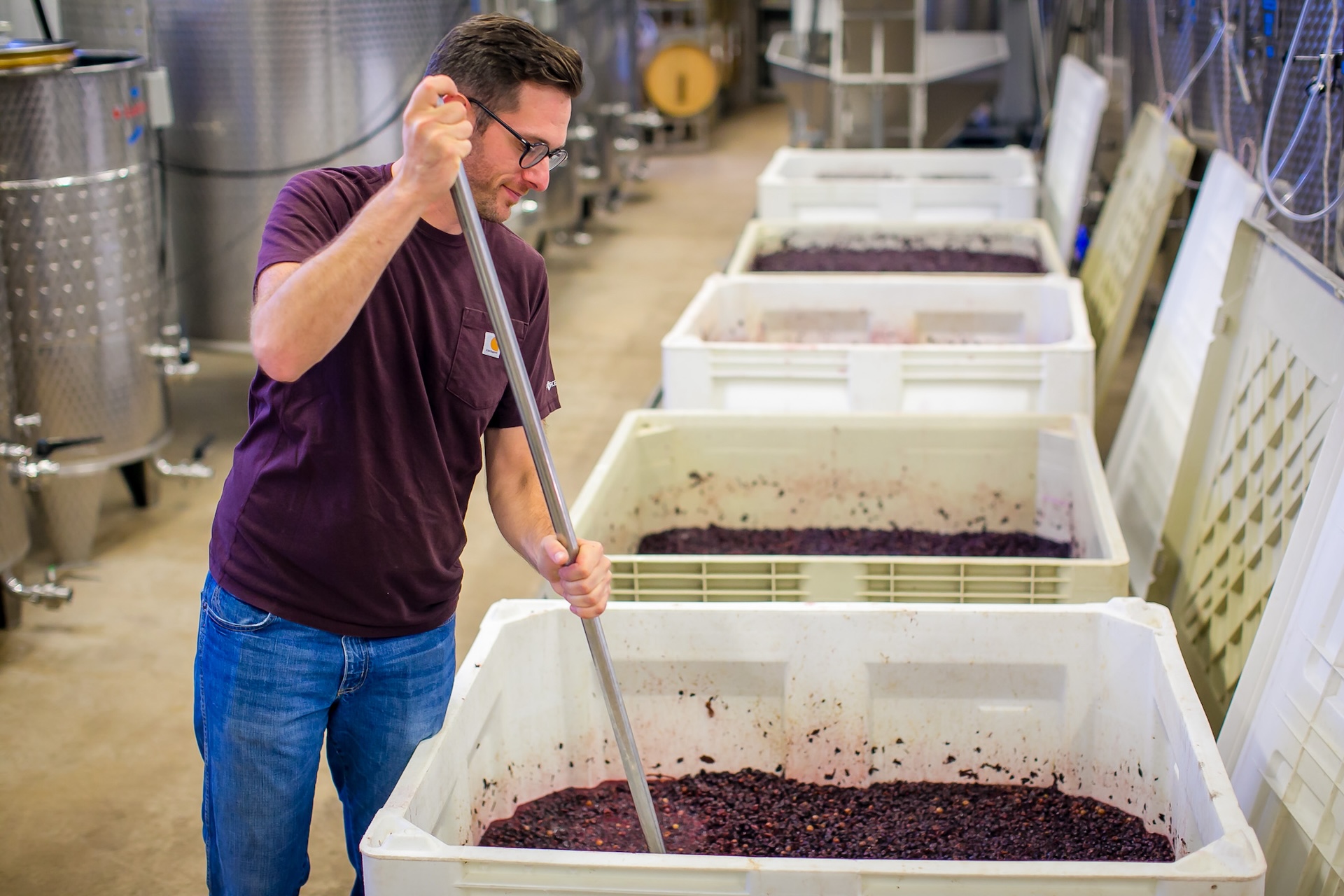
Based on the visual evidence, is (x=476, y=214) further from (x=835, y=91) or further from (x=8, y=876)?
(x=835, y=91)

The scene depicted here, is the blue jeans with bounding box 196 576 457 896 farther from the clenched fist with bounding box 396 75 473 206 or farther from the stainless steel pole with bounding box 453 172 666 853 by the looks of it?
the clenched fist with bounding box 396 75 473 206

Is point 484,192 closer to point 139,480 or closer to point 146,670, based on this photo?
point 146,670

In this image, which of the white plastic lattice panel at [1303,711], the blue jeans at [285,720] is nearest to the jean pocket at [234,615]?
the blue jeans at [285,720]

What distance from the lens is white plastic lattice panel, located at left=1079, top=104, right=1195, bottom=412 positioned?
3.21 metres

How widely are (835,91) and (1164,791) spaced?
14.0 ft

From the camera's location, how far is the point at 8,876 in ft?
6.97

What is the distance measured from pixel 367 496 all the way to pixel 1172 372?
193 centimetres

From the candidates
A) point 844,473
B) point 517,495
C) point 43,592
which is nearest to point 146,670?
point 43,592

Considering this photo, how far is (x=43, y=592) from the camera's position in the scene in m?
2.83

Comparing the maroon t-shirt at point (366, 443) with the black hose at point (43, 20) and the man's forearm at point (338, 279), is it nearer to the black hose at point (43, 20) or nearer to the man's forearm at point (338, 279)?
the man's forearm at point (338, 279)

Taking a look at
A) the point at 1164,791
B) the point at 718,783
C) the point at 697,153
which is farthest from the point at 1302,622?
the point at 697,153

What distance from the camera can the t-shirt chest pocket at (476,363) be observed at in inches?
50.7

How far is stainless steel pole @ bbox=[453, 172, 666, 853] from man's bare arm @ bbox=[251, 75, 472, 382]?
0.13 feet

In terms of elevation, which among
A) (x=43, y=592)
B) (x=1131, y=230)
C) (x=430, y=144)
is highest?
(x=430, y=144)
